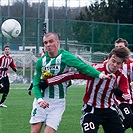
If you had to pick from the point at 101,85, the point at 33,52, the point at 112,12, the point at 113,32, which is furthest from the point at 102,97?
the point at 112,12

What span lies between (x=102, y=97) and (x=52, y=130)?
89cm

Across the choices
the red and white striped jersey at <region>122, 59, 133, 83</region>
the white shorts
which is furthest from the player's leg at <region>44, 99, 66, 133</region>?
the red and white striped jersey at <region>122, 59, 133, 83</region>

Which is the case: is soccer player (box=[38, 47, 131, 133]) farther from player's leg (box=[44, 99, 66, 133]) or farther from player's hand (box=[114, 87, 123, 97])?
player's leg (box=[44, 99, 66, 133])

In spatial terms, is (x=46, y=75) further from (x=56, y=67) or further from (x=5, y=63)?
(x=5, y=63)

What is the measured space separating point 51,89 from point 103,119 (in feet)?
2.95

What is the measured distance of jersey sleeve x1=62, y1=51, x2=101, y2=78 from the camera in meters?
7.89

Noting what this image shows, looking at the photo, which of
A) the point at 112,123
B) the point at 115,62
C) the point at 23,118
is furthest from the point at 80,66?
the point at 23,118

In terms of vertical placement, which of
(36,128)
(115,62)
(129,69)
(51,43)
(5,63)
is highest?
(51,43)

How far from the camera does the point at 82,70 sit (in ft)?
26.4

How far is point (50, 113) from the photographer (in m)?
8.30

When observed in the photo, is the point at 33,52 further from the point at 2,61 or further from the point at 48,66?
the point at 48,66

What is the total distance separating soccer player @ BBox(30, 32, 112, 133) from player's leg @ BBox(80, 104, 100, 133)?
41 centimetres

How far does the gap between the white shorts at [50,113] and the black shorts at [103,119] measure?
38 centimetres

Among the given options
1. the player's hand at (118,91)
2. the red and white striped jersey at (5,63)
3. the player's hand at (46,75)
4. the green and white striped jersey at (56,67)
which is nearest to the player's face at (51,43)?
the green and white striped jersey at (56,67)
